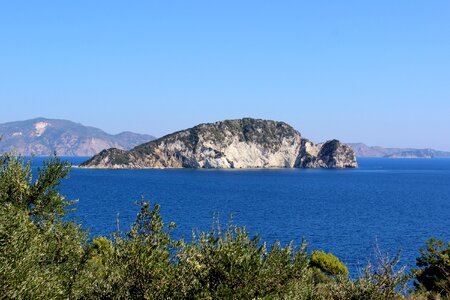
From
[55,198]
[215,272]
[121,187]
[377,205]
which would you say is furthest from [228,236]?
[121,187]

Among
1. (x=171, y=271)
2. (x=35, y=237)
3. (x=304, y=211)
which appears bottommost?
(x=304, y=211)

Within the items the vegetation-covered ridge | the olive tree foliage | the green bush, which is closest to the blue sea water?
the green bush

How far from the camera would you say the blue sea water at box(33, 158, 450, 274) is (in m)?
83.4

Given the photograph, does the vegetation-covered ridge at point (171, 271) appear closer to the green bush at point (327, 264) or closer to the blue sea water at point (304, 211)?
the green bush at point (327, 264)

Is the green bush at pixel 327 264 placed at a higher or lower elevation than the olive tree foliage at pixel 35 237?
lower

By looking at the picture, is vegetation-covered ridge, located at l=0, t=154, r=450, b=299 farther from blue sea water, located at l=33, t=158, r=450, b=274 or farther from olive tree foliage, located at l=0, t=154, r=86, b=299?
blue sea water, located at l=33, t=158, r=450, b=274

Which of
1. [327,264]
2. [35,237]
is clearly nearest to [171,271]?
[35,237]

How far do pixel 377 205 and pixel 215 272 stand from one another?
410 ft

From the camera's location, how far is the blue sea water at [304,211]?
8341cm

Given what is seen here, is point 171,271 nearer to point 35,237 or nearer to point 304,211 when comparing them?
point 35,237

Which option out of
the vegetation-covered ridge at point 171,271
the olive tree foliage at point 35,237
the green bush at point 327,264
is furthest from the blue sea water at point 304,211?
the vegetation-covered ridge at point 171,271

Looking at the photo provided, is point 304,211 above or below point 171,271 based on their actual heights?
below

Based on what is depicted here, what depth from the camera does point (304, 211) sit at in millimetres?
120500

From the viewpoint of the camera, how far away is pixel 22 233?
2111 cm
